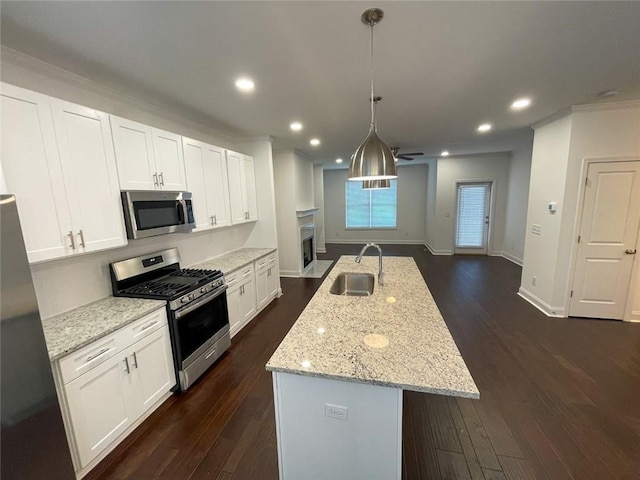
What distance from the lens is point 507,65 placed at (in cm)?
211

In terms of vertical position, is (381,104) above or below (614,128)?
above

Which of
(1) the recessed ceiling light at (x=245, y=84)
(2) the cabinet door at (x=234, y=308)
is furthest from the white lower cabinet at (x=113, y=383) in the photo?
(1) the recessed ceiling light at (x=245, y=84)

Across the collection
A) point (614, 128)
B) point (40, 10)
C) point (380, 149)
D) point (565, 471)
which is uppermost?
point (40, 10)

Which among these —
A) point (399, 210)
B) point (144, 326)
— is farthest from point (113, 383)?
point (399, 210)

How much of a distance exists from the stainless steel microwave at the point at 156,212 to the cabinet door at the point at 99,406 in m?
1.04

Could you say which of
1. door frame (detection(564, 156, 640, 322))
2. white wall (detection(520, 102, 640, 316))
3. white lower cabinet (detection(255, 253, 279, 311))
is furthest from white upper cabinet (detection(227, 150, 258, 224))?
door frame (detection(564, 156, 640, 322))

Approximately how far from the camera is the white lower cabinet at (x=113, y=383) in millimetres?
1545

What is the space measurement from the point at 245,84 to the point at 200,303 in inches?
81.5

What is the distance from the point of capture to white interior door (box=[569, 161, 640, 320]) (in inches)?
125

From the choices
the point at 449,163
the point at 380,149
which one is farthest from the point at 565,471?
the point at 449,163

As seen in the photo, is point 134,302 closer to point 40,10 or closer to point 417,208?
point 40,10

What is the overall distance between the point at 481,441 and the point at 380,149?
2137 mm

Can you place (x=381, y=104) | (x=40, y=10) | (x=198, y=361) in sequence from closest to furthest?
(x=40, y=10), (x=198, y=361), (x=381, y=104)

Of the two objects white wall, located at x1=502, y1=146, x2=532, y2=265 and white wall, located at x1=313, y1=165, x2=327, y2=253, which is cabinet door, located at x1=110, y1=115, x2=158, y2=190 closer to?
white wall, located at x1=313, y1=165, x2=327, y2=253
